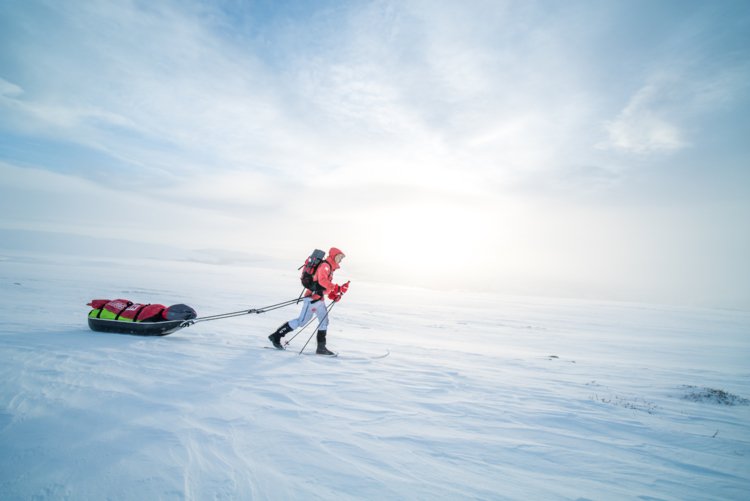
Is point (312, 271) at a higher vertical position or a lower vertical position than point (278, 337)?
higher

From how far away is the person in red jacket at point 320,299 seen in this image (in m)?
7.43

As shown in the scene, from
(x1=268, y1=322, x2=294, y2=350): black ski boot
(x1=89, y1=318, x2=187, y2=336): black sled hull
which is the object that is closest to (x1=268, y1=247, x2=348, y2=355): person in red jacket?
(x1=268, y1=322, x2=294, y2=350): black ski boot

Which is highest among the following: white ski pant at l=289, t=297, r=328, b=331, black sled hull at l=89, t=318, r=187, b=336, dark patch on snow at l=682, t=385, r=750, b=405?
white ski pant at l=289, t=297, r=328, b=331

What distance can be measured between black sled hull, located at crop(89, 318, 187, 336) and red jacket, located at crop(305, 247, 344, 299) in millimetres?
3514

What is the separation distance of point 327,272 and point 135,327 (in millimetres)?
4891

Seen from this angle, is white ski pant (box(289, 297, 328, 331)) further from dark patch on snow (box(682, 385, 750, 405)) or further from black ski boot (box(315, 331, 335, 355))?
dark patch on snow (box(682, 385, 750, 405))

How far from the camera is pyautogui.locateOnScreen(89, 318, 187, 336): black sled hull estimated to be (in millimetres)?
7535

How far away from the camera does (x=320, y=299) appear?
757cm

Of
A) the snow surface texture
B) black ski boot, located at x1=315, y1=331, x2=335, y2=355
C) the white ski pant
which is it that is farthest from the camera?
the white ski pant

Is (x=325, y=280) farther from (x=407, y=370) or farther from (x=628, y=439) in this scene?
(x=628, y=439)

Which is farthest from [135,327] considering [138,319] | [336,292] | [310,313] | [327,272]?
[336,292]

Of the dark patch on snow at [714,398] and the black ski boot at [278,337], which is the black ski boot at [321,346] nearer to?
the black ski boot at [278,337]

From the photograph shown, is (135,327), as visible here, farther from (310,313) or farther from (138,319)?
(310,313)

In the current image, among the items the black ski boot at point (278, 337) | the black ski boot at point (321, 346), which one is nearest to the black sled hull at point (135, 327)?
the black ski boot at point (278, 337)
